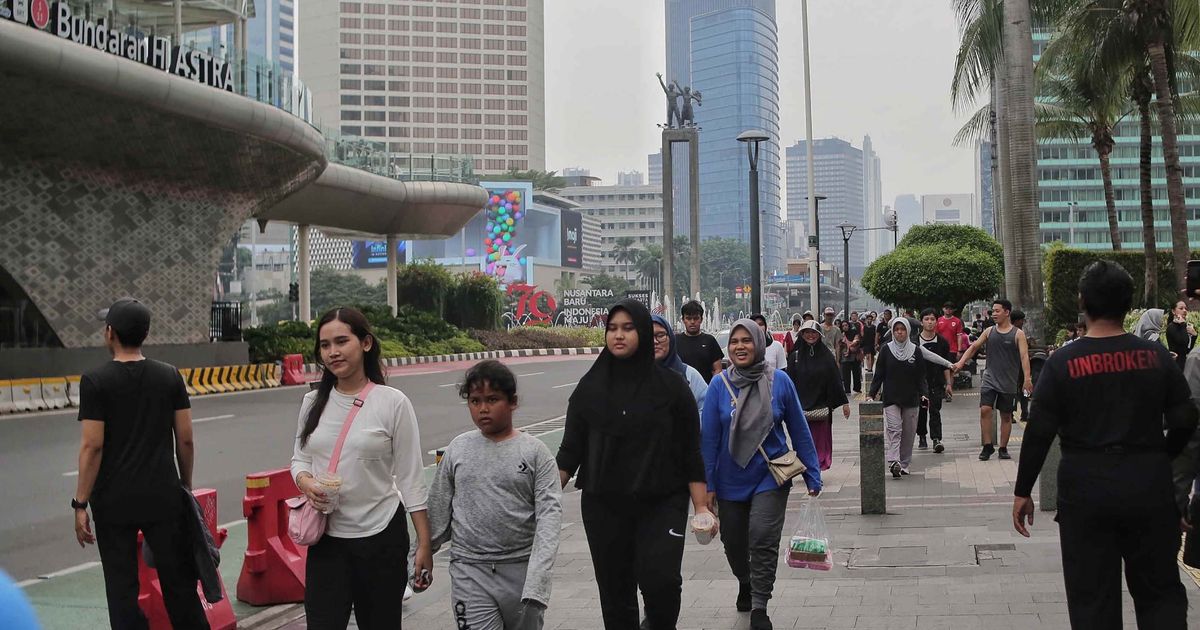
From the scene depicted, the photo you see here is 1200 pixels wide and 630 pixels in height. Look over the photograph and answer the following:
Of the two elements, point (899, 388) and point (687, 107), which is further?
point (687, 107)

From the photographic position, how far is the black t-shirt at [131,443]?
5.32 meters

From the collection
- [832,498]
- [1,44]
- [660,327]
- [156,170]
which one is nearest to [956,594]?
[660,327]

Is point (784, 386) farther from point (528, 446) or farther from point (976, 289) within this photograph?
point (976, 289)

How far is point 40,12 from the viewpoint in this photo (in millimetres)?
21469

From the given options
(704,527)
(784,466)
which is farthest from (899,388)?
(704,527)

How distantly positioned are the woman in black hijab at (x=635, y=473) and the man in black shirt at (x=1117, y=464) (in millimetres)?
1514

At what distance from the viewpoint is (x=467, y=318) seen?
57750mm

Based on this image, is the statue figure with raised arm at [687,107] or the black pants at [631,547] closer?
the black pants at [631,547]

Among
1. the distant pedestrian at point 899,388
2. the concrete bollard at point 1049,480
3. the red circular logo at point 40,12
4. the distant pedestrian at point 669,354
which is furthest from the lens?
the red circular logo at point 40,12

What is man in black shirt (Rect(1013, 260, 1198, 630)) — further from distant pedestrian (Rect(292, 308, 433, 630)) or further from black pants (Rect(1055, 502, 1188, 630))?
distant pedestrian (Rect(292, 308, 433, 630))

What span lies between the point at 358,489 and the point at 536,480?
2.21 ft

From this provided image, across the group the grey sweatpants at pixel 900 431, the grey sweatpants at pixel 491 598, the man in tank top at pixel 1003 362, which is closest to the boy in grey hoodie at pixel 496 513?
the grey sweatpants at pixel 491 598

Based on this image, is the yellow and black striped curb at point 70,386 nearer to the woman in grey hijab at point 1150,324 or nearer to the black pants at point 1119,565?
the woman in grey hijab at point 1150,324

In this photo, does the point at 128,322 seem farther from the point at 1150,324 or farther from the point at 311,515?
the point at 1150,324
